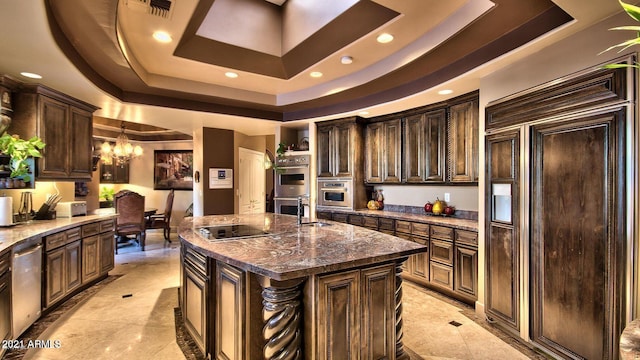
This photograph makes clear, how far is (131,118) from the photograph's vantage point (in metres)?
4.81

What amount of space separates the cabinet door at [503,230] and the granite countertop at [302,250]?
3.58ft

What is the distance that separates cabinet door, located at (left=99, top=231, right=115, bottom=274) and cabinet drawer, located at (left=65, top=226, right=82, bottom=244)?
457mm

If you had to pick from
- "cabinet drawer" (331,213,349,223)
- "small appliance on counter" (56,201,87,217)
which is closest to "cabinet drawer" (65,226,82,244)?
"small appliance on counter" (56,201,87,217)

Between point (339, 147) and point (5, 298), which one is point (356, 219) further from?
point (5, 298)

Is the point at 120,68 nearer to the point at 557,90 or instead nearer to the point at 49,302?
the point at 49,302

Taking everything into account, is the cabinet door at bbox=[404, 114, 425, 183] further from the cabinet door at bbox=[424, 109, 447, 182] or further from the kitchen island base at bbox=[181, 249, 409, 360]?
the kitchen island base at bbox=[181, 249, 409, 360]

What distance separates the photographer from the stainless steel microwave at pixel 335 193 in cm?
482

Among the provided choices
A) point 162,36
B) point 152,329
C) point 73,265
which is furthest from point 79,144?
point 152,329

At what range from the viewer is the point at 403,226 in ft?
12.9

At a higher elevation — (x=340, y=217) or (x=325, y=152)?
(x=325, y=152)

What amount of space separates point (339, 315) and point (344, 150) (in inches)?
135

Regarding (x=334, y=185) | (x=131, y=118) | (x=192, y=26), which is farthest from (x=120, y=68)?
(x=334, y=185)

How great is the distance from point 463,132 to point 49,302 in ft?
15.5

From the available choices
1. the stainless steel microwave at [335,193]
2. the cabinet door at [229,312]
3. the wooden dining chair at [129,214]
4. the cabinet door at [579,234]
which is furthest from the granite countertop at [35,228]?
the cabinet door at [579,234]
